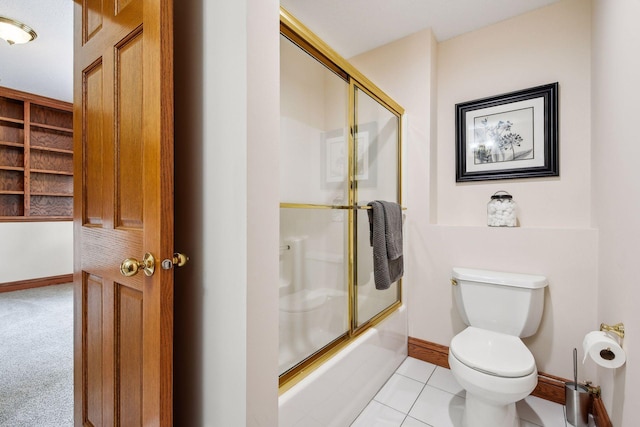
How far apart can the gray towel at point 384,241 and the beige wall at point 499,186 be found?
1.45ft

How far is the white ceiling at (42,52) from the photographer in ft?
6.75

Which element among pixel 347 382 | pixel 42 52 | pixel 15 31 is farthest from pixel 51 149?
pixel 347 382

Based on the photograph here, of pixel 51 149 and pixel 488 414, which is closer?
pixel 488 414

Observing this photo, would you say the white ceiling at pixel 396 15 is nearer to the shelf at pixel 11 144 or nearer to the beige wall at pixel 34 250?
the shelf at pixel 11 144

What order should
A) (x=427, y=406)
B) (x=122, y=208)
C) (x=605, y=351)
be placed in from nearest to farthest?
(x=122, y=208) → (x=605, y=351) → (x=427, y=406)

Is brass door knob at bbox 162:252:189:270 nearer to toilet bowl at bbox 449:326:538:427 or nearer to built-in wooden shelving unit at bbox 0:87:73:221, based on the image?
toilet bowl at bbox 449:326:538:427

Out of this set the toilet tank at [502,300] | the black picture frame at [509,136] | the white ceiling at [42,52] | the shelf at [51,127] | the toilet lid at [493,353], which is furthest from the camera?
the shelf at [51,127]

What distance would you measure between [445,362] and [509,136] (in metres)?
1.71

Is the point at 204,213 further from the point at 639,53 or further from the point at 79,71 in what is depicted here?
the point at 639,53

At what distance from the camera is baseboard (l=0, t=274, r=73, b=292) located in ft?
11.4

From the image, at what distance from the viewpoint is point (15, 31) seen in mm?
2180

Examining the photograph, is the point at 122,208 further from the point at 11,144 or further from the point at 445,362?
the point at 11,144

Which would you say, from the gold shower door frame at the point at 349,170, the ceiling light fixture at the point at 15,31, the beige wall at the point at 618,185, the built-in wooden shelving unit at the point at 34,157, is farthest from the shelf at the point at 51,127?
the beige wall at the point at 618,185

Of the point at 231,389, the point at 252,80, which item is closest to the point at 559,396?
the point at 231,389
